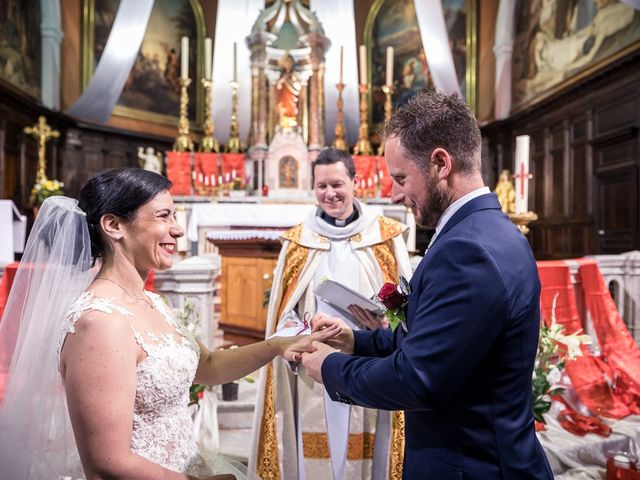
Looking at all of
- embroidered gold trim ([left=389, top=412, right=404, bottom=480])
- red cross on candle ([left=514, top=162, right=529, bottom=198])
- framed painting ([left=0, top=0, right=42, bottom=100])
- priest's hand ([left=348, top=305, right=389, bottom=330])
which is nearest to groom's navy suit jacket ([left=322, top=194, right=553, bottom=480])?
priest's hand ([left=348, top=305, right=389, bottom=330])

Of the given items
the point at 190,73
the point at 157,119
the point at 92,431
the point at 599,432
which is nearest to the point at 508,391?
the point at 92,431

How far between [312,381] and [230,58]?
426 inches

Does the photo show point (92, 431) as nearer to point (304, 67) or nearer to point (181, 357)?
point (181, 357)

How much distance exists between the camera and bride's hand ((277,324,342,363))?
1.88 metres

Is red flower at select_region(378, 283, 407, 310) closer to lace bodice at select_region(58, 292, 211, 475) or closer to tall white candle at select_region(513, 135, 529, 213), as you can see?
lace bodice at select_region(58, 292, 211, 475)

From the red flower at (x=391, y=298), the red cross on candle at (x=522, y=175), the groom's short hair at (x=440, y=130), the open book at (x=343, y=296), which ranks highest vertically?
the red cross on candle at (x=522, y=175)

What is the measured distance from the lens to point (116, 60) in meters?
9.95

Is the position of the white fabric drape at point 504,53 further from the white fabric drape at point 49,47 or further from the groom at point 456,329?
the groom at point 456,329

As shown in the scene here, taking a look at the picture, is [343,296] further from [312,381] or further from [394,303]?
[312,381]

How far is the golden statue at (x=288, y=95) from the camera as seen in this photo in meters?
10.7

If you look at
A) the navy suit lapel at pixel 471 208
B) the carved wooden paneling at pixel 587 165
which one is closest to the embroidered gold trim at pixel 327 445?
the navy suit lapel at pixel 471 208

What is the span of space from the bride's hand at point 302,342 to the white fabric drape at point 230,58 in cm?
1066

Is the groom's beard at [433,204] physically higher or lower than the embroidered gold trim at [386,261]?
higher

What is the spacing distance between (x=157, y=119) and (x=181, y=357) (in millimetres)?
11323
